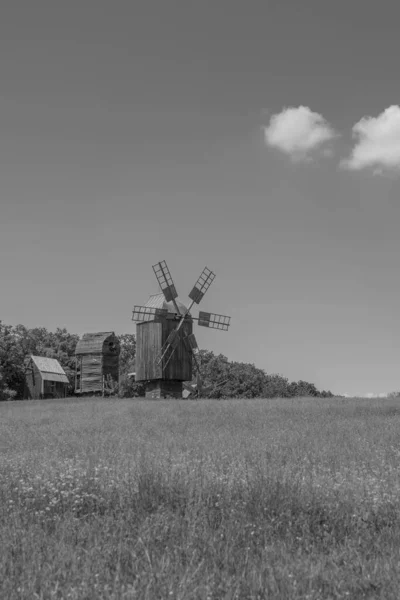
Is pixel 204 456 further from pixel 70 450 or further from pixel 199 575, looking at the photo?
pixel 199 575

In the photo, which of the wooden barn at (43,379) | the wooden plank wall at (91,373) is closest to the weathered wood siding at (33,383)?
the wooden barn at (43,379)

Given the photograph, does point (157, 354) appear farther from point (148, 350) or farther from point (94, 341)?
point (94, 341)

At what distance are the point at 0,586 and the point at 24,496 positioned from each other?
3381mm

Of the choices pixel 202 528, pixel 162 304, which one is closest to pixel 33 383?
pixel 162 304

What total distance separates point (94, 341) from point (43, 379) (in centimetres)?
963

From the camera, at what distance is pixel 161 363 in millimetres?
43969

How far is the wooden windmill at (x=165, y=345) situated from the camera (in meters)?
44.3

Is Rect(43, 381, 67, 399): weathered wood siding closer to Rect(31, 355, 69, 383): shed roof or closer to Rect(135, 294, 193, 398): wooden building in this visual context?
Rect(31, 355, 69, 383): shed roof

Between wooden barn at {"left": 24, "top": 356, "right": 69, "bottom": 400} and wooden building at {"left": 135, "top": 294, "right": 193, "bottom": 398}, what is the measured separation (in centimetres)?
3323

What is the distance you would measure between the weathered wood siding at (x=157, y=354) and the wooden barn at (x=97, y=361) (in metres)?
23.7

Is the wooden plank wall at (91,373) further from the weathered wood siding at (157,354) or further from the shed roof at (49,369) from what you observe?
the weathered wood siding at (157,354)

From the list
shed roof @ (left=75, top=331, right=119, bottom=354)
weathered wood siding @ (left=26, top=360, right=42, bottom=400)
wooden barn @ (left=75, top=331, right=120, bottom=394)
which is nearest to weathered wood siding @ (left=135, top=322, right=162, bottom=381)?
wooden barn @ (left=75, top=331, right=120, bottom=394)

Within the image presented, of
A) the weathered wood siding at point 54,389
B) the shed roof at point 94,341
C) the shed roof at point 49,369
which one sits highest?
the shed roof at point 94,341

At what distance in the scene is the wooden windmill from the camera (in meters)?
44.3
